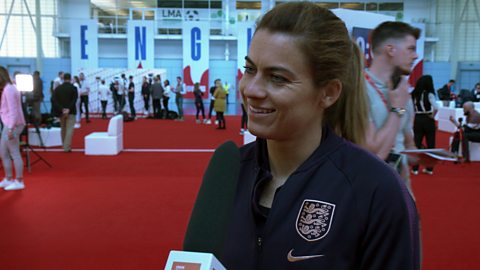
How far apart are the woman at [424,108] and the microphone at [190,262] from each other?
7194 mm

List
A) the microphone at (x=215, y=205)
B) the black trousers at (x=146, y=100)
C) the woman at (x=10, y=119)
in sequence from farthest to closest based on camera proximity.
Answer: the black trousers at (x=146, y=100), the woman at (x=10, y=119), the microphone at (x=215, y=205)

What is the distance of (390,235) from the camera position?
1004 millimetres

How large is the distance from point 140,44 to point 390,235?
85.1 ft

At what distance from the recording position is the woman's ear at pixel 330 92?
1195mm

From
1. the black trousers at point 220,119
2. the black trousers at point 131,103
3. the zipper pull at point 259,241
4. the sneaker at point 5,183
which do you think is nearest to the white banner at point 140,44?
the black trousers at point 131,103

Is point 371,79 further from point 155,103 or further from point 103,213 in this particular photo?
point 155,103

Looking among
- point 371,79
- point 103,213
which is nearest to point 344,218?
point 371,79

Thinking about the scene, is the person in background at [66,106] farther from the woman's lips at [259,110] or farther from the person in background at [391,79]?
the woman's lips at [259,110]

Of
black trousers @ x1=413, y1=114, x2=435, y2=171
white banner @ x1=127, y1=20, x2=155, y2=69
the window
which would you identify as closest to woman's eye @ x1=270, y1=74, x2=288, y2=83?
black trousers @ x1=413, y1=114, x2=435, y2=171

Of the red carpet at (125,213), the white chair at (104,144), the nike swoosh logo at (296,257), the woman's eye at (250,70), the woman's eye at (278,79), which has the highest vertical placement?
the woman's eye at (250,70)

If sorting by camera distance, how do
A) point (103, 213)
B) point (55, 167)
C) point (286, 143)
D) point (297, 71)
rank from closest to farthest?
point (297, 71), point (286, 143), point (103, 213), point (55, 167)

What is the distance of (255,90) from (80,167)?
7965 mm

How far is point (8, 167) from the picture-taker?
22.1 ft

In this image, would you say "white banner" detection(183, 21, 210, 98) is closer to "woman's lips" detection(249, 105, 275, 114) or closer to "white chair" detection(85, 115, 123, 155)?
"white chair" detection(85, 115, 123, 155)
